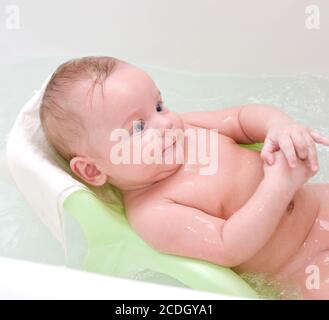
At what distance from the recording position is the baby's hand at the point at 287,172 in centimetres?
98

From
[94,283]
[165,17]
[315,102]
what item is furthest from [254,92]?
[94,283]

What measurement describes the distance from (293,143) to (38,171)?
44 cm

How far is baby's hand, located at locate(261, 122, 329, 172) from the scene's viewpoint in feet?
3.17

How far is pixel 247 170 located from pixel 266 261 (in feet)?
0.53

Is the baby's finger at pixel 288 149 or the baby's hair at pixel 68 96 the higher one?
the baby's hair at pixel 68 96

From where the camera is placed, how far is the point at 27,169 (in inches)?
42.8

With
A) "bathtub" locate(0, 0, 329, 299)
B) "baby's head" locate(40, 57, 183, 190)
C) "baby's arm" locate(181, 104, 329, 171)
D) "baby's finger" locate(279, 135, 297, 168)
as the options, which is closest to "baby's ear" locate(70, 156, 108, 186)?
"baby's head" locate(40, 57, 183, 190)

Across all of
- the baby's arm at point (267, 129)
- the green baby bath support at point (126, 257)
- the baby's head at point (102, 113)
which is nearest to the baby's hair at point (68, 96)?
the baby's head at point (102, 113)

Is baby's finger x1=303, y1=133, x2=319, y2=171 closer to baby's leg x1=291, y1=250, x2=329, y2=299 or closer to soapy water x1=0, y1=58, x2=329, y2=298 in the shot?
baby's leg x1=291, y1=250, x2=329, y2=299

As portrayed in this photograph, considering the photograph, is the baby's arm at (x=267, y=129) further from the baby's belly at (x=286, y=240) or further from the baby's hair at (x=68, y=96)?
the baby's hair at (x=68, y=96)

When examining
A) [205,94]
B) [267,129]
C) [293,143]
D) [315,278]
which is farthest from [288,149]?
[205,94]

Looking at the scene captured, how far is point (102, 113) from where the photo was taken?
101cm

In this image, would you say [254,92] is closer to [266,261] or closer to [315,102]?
[315,102]
